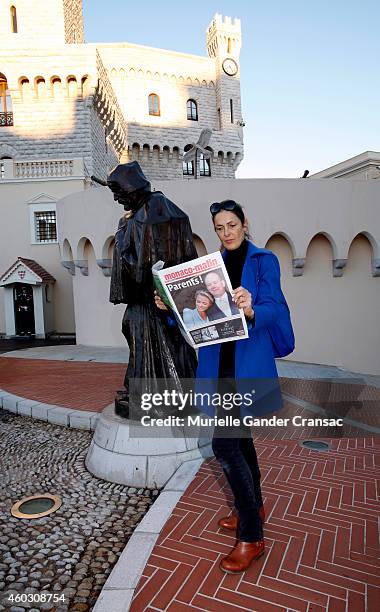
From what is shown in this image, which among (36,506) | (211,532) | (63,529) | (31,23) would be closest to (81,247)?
(36,506)

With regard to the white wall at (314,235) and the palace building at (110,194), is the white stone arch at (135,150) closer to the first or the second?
the palace building at (110,194)

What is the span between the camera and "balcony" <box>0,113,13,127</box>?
21.2 m

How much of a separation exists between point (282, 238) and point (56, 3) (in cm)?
2078

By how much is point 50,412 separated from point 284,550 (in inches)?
179

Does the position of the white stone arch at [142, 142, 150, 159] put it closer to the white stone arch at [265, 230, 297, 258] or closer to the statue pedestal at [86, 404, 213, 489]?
the white stone arch at [265, 230, 297, 258]

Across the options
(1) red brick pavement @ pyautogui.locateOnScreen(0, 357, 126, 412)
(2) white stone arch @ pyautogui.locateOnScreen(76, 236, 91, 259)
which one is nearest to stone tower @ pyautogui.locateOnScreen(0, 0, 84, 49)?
(2) white stone arch @ pyautogui.locateOnScreen(76, 236, 91, 259)

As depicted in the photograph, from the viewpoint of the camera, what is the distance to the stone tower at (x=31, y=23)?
70.8ft

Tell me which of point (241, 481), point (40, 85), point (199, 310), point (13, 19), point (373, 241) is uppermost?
point (13, 19)

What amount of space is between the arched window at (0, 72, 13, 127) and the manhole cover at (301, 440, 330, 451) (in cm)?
2235

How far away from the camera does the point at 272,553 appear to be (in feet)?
9.00

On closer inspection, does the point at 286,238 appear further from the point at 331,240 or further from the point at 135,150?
the point at 135,150

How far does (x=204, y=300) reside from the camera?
235 centimetres

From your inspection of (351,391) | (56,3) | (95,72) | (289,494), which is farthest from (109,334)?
(56,3)

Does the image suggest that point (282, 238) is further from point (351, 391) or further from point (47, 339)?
point (47, 339)
